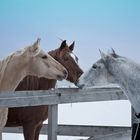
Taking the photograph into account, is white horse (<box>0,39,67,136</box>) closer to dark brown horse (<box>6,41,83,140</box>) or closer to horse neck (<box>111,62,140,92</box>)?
dark brown horse (<box>6,41,83,140</box>)

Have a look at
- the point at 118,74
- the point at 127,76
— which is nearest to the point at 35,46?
the point at 118,74

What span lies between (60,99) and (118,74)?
3.65ft

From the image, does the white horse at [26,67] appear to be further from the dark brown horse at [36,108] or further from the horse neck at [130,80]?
the horse neck at [130,80]

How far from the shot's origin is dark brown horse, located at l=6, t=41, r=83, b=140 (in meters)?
4.48

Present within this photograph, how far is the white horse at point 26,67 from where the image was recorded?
13.0 ft

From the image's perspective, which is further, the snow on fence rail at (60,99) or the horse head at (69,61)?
the horse head at (69,61)

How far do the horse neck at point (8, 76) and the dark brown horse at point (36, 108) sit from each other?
23.3 inches

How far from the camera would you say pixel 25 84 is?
466 centimetres

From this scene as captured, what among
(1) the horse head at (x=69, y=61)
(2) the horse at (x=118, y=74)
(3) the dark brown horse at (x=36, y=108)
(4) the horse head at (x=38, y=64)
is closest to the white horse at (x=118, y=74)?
(2) the horse at (x=118, y=74)

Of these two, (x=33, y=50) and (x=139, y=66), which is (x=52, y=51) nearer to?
(x=33, y=50)

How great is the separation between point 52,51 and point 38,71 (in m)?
1.01

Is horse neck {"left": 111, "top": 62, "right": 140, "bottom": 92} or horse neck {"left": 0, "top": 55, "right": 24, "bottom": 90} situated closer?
horse neck {"left": 111, "top": 62, "right": 140, "bottom": 92}

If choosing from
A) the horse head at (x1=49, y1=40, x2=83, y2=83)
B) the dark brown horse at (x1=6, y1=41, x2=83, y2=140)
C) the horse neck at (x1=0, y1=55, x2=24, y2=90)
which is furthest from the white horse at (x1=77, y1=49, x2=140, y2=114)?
the horse head at (x1=49, y1=40, x2=83, y2=83)

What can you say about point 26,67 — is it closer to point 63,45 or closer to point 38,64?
point 38,64
